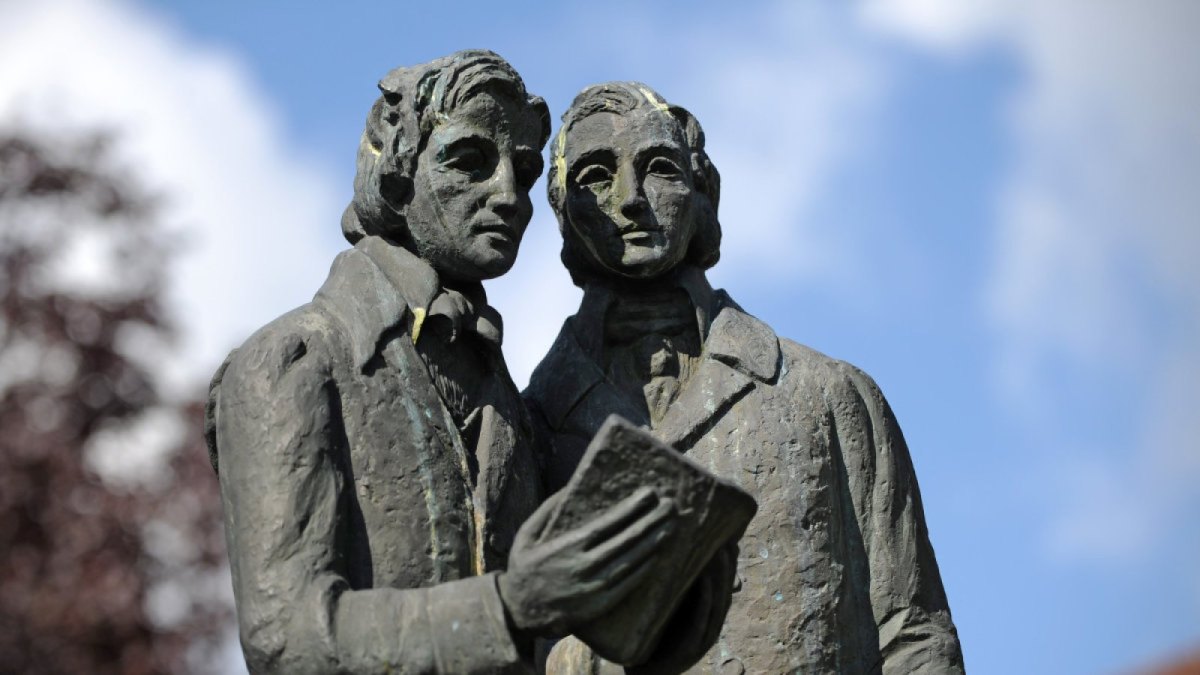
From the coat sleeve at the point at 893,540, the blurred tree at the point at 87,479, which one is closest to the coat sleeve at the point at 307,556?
the coat sleeve at the point at 893,540

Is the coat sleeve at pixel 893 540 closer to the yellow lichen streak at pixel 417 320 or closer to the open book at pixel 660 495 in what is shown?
the open book at pixel 660 495

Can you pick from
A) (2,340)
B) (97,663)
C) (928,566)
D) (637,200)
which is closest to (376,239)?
(637,200)

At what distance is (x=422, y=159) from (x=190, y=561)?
1244cm

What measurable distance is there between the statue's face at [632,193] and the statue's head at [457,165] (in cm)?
59

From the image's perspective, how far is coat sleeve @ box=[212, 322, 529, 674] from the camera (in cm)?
692

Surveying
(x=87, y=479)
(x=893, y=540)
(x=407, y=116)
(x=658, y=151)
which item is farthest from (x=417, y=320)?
(x=87, y=479)

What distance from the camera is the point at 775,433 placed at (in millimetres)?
8219

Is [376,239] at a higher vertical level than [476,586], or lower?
higher

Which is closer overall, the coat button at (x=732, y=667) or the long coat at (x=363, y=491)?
the long coat at (x=363, y=491)

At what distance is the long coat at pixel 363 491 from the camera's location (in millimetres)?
6949

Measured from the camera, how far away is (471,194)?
772 cm

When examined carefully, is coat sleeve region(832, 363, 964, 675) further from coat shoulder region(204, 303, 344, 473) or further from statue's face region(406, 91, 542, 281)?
coat shoulder region(204, 303, 344, 473)

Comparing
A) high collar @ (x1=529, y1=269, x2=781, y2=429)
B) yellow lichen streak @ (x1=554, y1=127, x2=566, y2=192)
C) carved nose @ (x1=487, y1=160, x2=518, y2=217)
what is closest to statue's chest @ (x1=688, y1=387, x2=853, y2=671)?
high collar @ (x1=529, y1=269, x2=781, y2=429)

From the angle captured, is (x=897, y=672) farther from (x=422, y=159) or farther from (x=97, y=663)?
(x=97, y=663)
